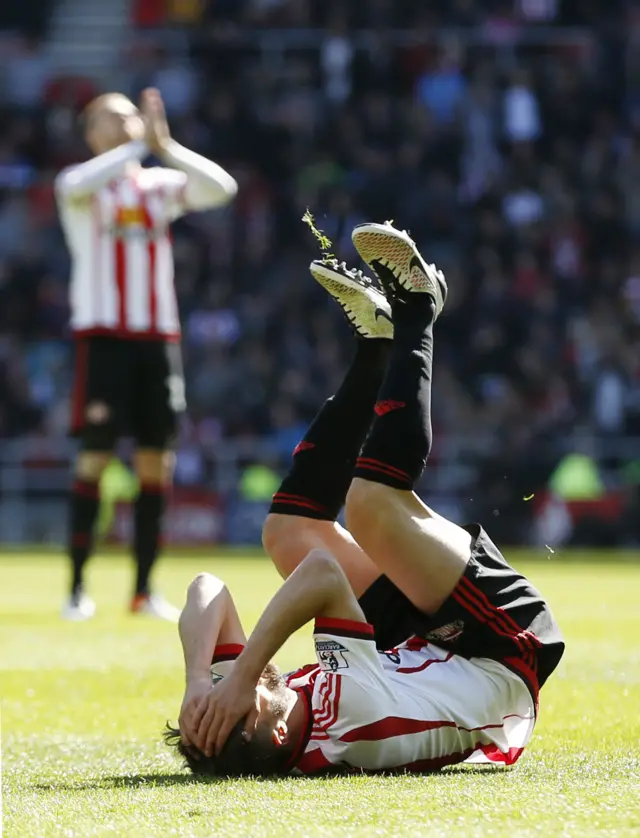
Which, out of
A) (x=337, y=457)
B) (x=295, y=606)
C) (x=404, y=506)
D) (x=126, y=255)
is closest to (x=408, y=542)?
(x=404, y=506)

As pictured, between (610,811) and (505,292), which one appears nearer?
(610,811)

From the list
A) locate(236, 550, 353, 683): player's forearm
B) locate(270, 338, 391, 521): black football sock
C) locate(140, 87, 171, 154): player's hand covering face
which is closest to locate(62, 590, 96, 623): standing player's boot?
locate(140, 87, 171, 154): player's hand covering face

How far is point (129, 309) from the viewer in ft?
27.0

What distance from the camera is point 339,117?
19469 millimetres

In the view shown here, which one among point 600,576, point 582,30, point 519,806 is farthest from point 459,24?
point 519,806

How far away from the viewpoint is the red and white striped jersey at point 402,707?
11.8ft

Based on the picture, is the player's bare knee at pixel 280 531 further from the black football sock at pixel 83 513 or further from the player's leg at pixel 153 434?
the black football sock at pixel 83 513

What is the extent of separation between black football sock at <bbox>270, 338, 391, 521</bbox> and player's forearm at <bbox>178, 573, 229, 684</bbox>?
0.66 meters

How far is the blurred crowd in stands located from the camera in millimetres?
17250

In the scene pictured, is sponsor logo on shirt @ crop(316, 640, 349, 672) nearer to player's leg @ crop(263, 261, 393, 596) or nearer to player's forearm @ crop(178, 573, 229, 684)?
player's forearm @ crop(178, 573, 229, 684)

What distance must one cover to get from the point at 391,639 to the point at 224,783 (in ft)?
2.53

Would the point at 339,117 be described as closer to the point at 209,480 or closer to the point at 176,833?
the point at 209,480

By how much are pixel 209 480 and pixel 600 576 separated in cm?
643

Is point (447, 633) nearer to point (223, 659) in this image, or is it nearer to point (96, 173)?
point (223, 659)
